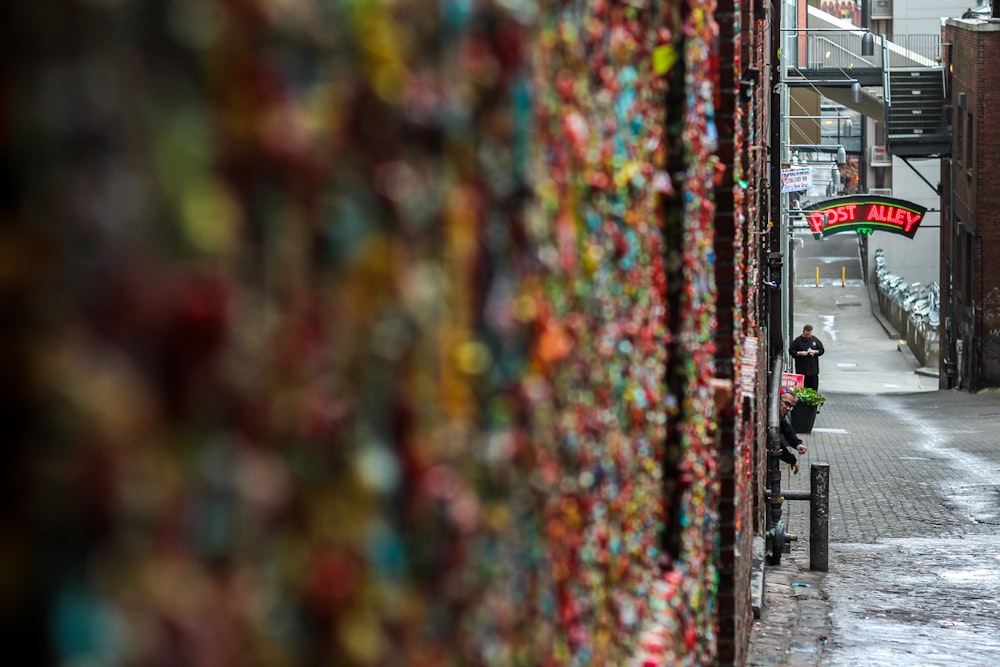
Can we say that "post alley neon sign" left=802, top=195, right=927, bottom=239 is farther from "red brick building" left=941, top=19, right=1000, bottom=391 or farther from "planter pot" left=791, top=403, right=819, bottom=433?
"planter pot" left=791, top=403, right=819, bottom=433

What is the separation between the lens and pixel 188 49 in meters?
0.98

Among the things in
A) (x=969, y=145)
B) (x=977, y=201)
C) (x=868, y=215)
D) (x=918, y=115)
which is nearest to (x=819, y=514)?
(x=977, y=201)

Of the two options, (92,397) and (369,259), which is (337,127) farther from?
(92,397)

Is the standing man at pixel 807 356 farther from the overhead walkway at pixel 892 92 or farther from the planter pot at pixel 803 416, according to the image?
the overhead walkway at pixel 892 92

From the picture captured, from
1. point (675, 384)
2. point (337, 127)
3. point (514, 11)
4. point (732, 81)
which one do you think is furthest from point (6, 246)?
point (732, 81)

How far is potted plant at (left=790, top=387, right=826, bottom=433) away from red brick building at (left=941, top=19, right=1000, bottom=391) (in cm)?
1102

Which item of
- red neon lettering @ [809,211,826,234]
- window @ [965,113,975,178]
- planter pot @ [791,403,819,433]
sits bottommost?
planter pot @ [791,403,819,433]

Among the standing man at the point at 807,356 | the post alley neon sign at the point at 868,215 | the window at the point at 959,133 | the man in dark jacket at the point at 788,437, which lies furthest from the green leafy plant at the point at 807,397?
the window at the point at 959,133

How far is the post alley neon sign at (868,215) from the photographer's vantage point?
111ft

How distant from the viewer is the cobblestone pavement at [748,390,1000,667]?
30.6ft

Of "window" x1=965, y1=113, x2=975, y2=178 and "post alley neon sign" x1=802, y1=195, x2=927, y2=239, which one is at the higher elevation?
"window" x1=965, y1=113, x2=975, y2=178

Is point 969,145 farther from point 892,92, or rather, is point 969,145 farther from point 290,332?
point 290,332

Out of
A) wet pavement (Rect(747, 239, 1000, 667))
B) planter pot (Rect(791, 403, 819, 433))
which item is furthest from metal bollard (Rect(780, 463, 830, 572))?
planter pot (Rect(791, 403, 819, 433))

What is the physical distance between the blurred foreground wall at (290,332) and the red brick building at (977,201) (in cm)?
3170
